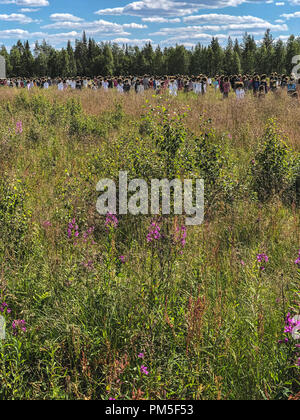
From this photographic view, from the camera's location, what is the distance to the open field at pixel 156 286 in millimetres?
2500

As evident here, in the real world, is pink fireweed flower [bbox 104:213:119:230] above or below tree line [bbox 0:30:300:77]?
below

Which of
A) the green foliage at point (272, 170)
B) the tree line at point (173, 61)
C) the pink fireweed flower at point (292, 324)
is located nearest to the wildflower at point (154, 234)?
the pink fireweed flower at point (292, 324)

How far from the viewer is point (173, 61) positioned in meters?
62.1

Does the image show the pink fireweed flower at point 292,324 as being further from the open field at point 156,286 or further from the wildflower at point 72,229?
the wildflower at point 72,229

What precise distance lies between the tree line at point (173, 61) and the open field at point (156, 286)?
159 ft

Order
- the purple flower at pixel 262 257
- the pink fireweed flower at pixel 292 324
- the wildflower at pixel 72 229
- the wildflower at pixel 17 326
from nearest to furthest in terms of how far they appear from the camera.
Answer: the pink fireweed flower at pixel 292 324, the wildflower at pixel 17 326, the purple flower at pixel 262 257, the wildflower at pixel 72 229

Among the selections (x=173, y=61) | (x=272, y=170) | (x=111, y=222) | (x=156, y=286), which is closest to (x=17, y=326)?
(x=156, y=286)

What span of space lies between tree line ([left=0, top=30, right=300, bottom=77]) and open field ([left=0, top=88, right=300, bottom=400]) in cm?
4839

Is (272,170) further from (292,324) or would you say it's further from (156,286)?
(292,324)

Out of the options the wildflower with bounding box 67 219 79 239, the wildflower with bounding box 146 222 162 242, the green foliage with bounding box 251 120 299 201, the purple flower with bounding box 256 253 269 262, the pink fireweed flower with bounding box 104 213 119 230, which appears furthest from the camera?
the green foliage with bounding box 251 120 299 201

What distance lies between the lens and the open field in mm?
2500

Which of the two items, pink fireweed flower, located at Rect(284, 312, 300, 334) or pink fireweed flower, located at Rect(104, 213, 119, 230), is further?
pink fireweed flower, located at Rect(104, 213, 119, 230)

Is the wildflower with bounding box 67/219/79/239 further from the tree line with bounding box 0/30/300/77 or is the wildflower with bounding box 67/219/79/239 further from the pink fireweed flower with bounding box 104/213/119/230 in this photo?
the tree line with bounding box 0/30/300/77

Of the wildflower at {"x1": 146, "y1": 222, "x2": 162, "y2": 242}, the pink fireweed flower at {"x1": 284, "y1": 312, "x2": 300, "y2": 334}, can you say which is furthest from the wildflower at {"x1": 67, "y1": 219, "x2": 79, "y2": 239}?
the pink fireweed flower at {"x1": 284, "y1": 312, "x2": 300, "y2": 334}
